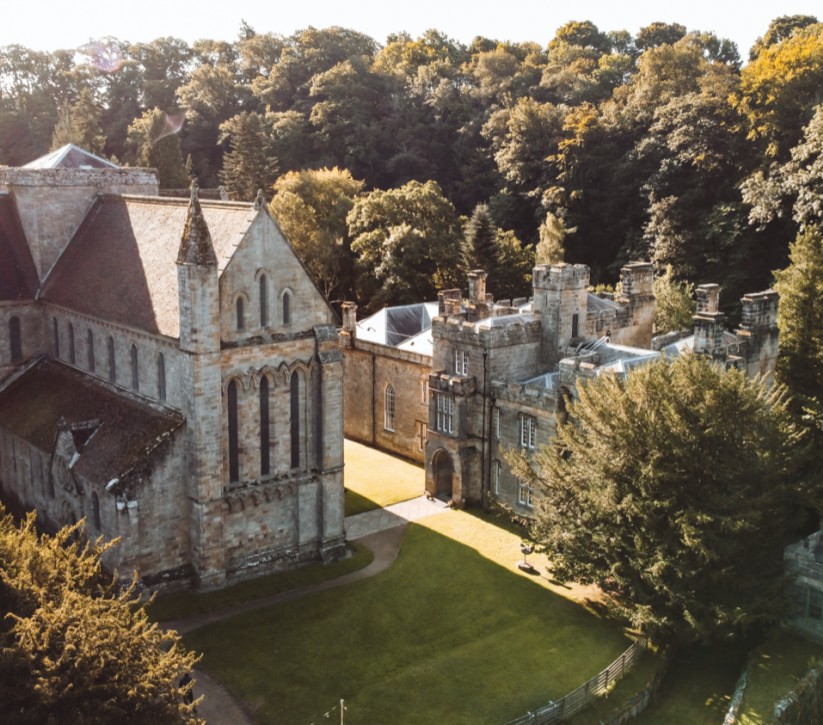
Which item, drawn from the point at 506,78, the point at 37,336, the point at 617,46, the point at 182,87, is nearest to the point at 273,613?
the point at 37,336

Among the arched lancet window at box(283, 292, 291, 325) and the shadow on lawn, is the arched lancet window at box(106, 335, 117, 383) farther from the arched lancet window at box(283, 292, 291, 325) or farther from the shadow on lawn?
the shadow on lawn

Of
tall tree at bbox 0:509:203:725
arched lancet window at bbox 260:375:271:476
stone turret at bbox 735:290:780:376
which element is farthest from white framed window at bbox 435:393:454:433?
tall tree at bbox 0:509:203:725

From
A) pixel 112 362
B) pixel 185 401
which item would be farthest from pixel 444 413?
pixel 112 362

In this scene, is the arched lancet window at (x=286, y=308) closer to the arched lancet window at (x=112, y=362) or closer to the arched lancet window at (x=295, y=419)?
the arched lancet window at (x=295, y=419)

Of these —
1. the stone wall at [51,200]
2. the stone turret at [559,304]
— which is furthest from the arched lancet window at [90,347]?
the stone turret at [559,304]

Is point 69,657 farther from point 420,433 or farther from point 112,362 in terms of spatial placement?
point 420,433
